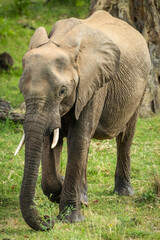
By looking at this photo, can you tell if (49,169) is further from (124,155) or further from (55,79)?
(124,155)

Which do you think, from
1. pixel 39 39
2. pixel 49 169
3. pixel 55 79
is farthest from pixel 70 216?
Answer: pixel 39 39

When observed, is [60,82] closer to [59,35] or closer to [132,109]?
[59,35]

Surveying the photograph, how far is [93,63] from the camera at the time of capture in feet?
17.7

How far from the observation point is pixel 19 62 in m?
14.5

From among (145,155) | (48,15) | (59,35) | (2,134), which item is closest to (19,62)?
(48,15)

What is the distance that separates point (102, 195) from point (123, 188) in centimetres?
28

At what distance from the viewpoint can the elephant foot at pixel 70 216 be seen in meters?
5.58

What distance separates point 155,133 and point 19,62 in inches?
232

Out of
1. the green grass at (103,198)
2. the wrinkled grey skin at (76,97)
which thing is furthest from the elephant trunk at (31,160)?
the green grass at (103,198)

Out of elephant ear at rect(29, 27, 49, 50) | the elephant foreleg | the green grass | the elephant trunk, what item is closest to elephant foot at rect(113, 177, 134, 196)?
the green grass

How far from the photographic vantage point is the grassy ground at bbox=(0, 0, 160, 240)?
517 cm

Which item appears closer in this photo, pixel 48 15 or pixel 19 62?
pixel 19 62

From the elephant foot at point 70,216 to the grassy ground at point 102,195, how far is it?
0.10 meters

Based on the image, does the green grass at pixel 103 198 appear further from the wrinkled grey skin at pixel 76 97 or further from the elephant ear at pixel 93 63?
A: the elephant ear at pixel 93 63
